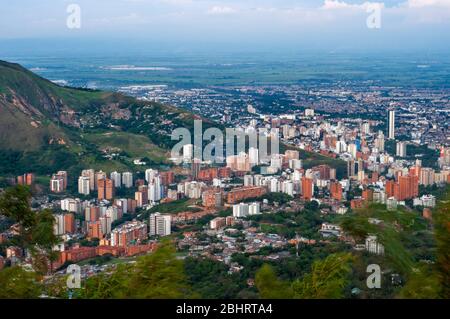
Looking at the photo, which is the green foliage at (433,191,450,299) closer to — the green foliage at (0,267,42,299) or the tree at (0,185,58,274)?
the green foliage at (0,267,42,299)

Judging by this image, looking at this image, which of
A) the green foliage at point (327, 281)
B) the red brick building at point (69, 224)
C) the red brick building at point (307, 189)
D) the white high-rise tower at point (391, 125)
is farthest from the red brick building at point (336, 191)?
the green foliage at point (327, 281)

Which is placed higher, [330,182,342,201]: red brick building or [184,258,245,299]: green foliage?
[184,258,245,299]: green foliage

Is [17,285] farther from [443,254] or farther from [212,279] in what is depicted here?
[212,279]

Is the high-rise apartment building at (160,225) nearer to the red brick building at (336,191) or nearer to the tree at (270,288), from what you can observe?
the red brick building at (336,191)

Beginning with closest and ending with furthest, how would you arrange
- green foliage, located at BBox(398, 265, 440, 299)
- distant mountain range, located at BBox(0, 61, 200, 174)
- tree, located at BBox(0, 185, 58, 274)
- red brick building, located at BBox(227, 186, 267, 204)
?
1. green foliage, located at BBox(398, 265, 440, 299)
2. tree, located at BBox(0, 185, 58, 274)
3. red brick building, located at BBox(227, 186, 267, 204)
4. distant mountain range, located at BBox(0, 61, 200, 174)

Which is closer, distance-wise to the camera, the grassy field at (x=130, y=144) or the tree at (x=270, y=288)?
the tree at (x=270, y=288)

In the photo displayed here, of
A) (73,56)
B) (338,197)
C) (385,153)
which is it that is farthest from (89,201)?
(73,56)

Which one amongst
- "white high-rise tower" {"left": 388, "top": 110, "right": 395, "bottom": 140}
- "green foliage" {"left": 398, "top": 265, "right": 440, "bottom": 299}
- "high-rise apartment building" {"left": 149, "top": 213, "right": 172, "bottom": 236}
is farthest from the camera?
"white high-rise tower" {"left": 388, "top": 110, "right": 395, "bottom": 140}

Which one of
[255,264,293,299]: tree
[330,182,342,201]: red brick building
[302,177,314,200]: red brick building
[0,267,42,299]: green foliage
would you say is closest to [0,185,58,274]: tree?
[0,267,42,299]: green foliage

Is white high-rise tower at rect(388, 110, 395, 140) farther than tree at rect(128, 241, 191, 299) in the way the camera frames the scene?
Yes

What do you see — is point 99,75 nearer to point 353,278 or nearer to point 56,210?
point 56,210
